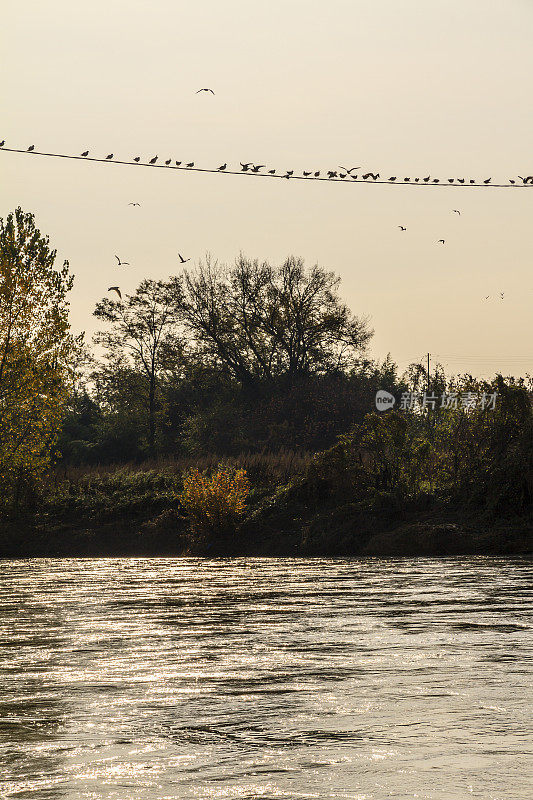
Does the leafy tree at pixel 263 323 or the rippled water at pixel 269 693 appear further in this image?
the leafy tree at pixel 263 323

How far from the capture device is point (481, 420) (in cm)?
3800

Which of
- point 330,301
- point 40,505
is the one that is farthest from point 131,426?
point 40,505

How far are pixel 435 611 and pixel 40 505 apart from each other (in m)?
25.8

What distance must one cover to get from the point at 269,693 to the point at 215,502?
24844 millimetres

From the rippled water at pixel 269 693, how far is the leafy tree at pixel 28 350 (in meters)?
15.3

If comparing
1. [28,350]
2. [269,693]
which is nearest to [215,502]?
[28,350]

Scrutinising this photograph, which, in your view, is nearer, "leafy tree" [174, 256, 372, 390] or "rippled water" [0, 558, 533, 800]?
"rippled water" [0, 558, 533, 800]

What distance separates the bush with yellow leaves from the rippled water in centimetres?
1264

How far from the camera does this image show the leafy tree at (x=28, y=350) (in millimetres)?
38750

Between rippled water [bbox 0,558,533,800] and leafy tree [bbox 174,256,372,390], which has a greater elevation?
leafy tree [bbox 174,256,372,390]

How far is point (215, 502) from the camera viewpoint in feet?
122

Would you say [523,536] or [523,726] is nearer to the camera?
[523,726]

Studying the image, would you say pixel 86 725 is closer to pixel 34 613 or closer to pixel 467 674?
pixel 467 674

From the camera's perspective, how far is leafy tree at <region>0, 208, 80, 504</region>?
38.8 metres
